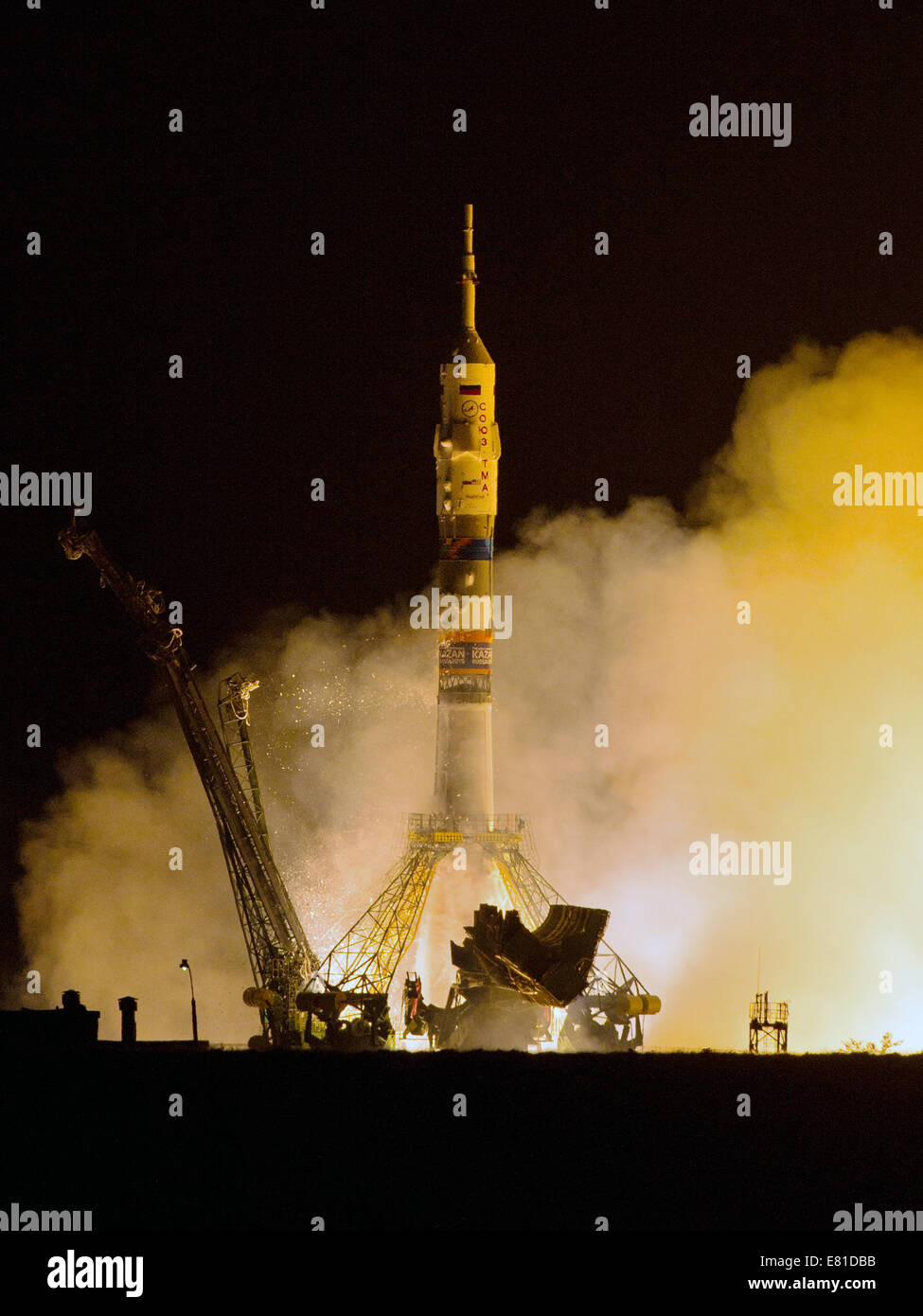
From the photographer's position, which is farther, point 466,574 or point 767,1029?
point 466,574

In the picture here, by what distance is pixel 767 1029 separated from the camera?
8388 cm

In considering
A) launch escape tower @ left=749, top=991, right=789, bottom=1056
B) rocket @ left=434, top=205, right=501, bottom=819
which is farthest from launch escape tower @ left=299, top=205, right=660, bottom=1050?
launch escape tower @ left=749, top=991, right=789, bottom=1056

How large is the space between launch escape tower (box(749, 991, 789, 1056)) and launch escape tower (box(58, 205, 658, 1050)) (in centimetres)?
337

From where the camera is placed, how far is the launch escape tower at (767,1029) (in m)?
81.4

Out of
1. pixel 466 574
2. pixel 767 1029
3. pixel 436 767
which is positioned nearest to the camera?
pixel 767 1029

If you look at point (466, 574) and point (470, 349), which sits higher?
point (470, 349)

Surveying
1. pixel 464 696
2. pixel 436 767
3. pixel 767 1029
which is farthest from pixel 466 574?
pixel 767 1029

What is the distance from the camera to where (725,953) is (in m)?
93.1

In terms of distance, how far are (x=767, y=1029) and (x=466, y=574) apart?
14.6 m

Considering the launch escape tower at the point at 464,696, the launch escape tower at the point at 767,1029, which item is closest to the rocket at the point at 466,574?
the launch escape tower at the point at 464,696

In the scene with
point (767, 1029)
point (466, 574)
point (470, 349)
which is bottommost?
Result: point (767, 1029)

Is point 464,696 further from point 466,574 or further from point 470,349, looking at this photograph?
point 470,349

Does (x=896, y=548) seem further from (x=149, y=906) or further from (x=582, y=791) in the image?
(x=149, y=906)
